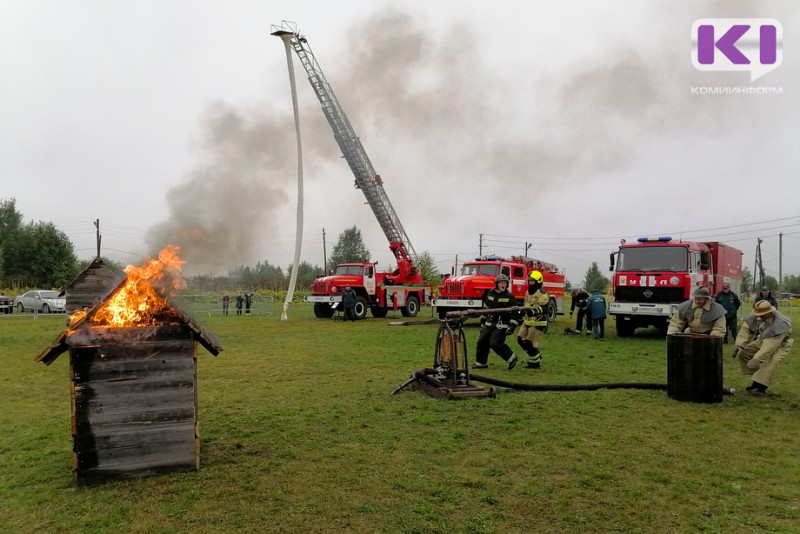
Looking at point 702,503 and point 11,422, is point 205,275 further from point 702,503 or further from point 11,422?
point 702,503

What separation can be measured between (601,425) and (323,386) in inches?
168

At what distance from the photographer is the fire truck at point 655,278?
15.4 meters

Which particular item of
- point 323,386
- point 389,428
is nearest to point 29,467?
point 389,428

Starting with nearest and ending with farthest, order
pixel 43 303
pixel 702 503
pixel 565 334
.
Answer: pixel 702 503, pixel 565 334, pixel 43 303

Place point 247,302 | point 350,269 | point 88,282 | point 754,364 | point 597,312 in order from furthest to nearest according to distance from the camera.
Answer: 1. point 247,302
2. point 350,269
3. point 597,312
4. point 88,282
5. point 754,364

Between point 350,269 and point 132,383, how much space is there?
20894 mm

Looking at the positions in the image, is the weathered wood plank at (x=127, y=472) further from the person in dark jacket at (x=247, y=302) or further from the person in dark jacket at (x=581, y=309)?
the person in dark jacket at (x=247, y=302)

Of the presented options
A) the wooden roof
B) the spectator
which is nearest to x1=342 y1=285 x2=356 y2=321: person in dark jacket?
the spectator

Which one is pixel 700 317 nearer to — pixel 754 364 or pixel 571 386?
pixel 754 364

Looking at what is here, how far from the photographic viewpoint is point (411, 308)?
26984 millimetres

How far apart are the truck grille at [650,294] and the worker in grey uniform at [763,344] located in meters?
7.22

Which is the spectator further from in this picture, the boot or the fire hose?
the boot

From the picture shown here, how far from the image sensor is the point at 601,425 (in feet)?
21.4

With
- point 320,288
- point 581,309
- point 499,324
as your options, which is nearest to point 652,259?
point 581,309
